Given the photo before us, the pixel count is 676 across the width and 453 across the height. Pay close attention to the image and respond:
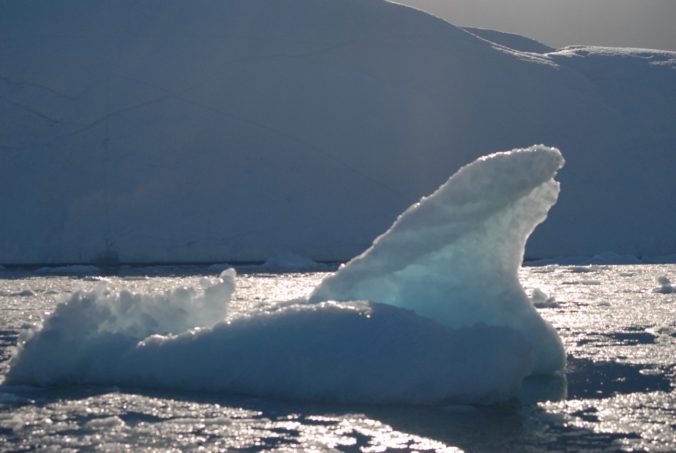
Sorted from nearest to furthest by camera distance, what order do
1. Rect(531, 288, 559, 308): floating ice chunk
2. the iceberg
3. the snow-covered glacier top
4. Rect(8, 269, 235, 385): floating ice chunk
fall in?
1. the iceberg
2. Rect(8, 269, 235, 385): floating ice chunk
3. Rect(531, 288, 559, 308): floating ice chunk
4. the snow-covered glacier top

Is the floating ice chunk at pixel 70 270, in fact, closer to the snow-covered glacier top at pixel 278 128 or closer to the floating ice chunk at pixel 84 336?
the snow-covered glacier top at pixel 278 128

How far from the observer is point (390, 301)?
7660 millimetres

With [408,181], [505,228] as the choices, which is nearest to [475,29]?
[408,181]

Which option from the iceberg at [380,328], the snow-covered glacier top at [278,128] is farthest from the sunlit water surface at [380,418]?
the snow-covered glacier top at [278,128]

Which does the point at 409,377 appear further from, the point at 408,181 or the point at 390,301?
the point at 408,181

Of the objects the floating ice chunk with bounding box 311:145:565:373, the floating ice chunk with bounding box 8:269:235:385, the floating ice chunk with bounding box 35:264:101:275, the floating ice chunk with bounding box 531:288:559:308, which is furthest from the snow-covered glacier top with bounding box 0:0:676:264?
the floating ice chunk with bounding box 311:145:565:373

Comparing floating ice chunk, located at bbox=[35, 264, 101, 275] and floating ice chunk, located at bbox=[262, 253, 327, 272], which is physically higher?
floating ice chunk, located at bbox=[262, 253, 327, 272]

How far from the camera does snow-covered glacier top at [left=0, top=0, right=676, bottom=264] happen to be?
78.7 ft

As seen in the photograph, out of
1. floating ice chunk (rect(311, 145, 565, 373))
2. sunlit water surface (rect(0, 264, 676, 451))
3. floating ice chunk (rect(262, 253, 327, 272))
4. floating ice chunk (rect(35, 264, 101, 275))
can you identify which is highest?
floating ice chunk (rect(311, 145, 565, 373))

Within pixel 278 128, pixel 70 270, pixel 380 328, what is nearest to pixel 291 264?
pixel 70 270

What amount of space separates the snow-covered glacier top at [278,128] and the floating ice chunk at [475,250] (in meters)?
15.7

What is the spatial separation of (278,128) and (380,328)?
816 inches

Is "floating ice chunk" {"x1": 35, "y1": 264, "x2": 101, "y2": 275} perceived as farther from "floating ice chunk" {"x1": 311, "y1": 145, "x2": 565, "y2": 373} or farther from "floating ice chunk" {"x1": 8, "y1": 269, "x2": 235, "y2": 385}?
"floating ice chunk" {"x1": 311, "y1": 145, "x2": 565, "y2": 373}

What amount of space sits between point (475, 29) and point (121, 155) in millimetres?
21261
